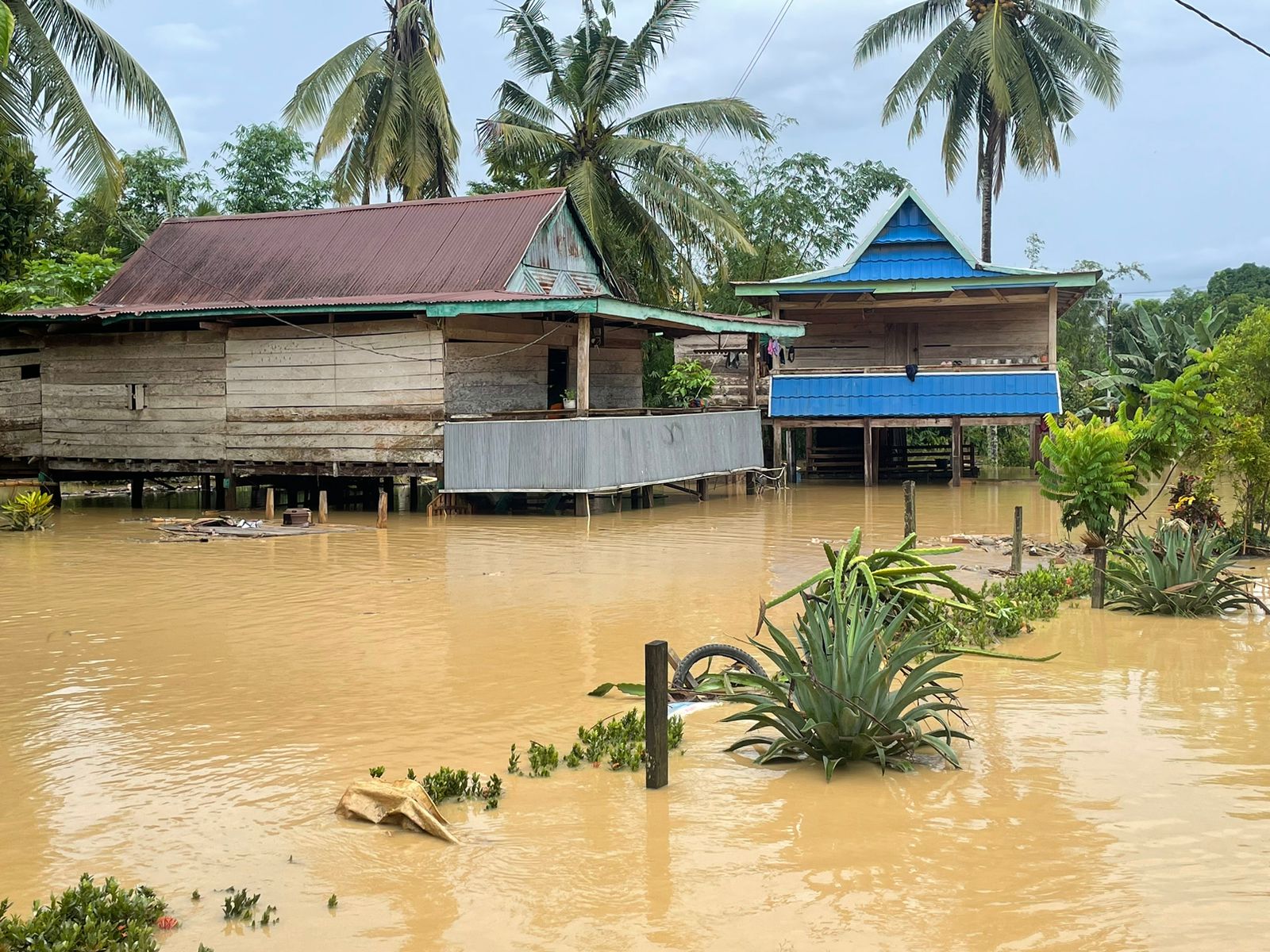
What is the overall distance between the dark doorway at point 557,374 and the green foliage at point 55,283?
10773 mm

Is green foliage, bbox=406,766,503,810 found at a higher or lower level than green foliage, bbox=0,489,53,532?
lower

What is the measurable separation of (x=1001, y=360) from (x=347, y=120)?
1513 cm

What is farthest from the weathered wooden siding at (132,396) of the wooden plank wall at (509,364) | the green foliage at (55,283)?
the wooden plank wall at (509,364)

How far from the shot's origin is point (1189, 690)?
8.59 m

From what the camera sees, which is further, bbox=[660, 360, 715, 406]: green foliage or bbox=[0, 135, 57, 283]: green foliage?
bbox=[660, 360, 715, 406]: green foliage

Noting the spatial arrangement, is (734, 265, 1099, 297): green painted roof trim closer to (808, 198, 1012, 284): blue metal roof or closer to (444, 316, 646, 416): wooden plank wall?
(808, 198, 1012, 284): blue metal roof

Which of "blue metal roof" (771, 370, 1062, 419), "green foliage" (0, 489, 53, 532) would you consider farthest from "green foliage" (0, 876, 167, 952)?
"blue metal roof" (771, 370, 1062, 419)

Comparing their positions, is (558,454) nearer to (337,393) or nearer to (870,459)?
(337,393)

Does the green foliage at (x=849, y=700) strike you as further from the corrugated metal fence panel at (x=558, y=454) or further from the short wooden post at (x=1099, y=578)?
the corrugated metal fence panel at (x=558, y=454)

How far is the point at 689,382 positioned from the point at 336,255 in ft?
24.9

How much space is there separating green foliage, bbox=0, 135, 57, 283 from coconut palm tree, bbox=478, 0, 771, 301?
9169 millimetres

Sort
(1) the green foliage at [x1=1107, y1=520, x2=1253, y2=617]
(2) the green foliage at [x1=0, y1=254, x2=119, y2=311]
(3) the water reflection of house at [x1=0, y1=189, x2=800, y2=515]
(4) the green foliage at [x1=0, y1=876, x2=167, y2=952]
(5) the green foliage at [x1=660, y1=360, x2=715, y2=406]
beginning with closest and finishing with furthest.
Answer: (4) the green foliage at [x1=0, y1=876, x2=167, y2=952] → (1) the green foliage at [x1=1107, y1=520, x2=1253, y2=617] → (3) the water reflection of house at [x1=0, y1=189, x2=800, y2=515] → (2) the green foliage at [x1=0, y1=254, x2=119, y2=311] → (5) the green foliage at [x1=660, y1=360, x2=715, y2=406]

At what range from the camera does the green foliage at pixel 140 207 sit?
35.2 meters

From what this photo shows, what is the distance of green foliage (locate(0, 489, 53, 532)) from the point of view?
62.2 ft
